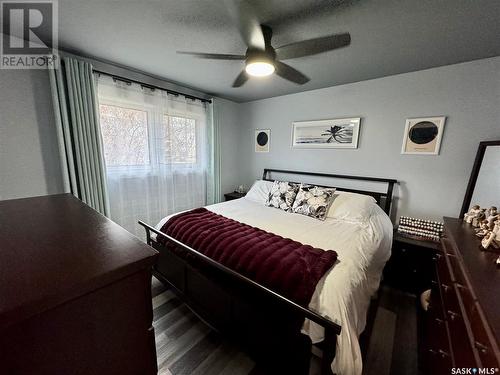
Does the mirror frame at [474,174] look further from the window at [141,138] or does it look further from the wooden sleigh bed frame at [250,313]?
the window at [141,138]

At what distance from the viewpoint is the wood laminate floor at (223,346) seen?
4.64 feet

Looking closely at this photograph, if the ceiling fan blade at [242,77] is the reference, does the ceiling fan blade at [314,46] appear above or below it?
above

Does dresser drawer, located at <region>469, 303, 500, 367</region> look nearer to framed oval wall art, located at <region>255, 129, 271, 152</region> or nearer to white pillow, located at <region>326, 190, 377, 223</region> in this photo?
white pillow, located at <region>326, 190, 377, 223</region>

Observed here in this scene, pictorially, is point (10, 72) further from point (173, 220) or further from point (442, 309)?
point (442, 309)

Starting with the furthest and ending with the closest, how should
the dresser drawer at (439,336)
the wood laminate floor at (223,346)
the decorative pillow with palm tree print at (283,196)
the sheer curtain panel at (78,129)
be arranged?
the decorative pillow with palm tree print at (283,196) → the sheer curtain panel at (78,129) → the wood laminate floor at (223,346) → the dresser drawer at (439,336)

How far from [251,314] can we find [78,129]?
241 centimetres

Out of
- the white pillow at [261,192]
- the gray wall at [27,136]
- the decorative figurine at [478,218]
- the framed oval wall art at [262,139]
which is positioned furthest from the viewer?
the framed oval wall art at [262,139]

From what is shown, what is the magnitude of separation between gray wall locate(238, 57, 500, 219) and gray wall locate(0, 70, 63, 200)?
299 cm

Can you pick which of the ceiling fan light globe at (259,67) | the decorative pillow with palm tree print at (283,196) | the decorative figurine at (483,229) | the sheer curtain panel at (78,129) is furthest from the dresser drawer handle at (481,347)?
the sheer curtain panel at (78,129)

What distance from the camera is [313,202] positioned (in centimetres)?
253

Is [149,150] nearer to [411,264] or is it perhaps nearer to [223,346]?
[223,346]

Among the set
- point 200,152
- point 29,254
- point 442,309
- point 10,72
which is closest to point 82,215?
point 29,254

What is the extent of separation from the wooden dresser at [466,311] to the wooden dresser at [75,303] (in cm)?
96

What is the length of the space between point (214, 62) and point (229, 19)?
707 mm
